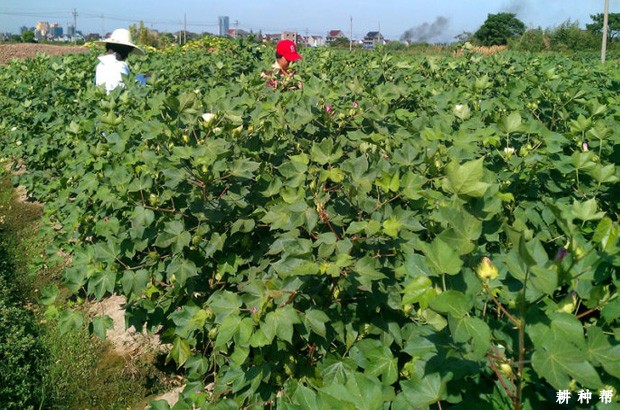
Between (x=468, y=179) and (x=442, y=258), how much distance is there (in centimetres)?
25

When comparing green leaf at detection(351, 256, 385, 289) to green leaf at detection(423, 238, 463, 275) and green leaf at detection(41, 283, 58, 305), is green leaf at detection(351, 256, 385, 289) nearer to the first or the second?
green leaf at detection(423, 238, 463, 275)

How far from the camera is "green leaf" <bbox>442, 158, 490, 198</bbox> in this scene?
4.01 feet

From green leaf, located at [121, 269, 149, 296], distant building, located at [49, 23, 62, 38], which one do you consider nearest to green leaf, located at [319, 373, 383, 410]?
green leaf, located at [121, 269, 149, 296]

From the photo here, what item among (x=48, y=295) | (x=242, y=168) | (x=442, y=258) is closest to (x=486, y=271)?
(x=442, y=258)

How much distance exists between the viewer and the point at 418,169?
207cm

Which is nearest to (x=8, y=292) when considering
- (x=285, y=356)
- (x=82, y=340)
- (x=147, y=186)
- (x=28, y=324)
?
(x=28, y=324)

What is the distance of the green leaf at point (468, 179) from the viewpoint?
1.22 meters

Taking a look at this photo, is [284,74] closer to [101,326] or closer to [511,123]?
[511,123]

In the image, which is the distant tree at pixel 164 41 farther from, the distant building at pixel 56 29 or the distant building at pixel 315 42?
the distant building at pixel 56 29

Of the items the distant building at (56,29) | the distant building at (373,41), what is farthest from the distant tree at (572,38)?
the distant building at (56,29)

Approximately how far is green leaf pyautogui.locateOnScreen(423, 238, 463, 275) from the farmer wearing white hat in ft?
14.8

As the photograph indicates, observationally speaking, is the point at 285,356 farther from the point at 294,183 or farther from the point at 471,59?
the point at 471,59

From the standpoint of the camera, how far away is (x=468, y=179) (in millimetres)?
1232

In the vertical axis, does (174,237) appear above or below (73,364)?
above
